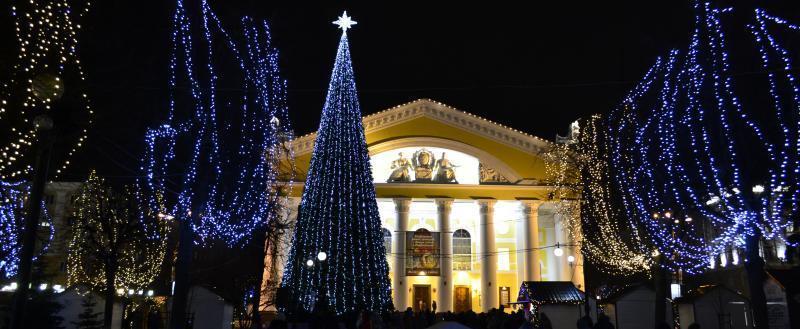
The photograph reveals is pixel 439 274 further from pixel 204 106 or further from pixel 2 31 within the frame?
pixel 2 31

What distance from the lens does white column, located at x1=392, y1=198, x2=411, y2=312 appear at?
125 ft

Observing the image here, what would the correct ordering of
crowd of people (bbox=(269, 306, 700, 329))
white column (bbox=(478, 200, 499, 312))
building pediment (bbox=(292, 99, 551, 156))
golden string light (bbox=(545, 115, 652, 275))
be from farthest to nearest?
building pediment (bbox=(292, 99, 551, 156)) < white column (bbox=(478, 200, 499, 312)) < golden string light (bbox=(545, 115, 652, 275)) < crowd of people (bbox=(269, 306, 700, 329))

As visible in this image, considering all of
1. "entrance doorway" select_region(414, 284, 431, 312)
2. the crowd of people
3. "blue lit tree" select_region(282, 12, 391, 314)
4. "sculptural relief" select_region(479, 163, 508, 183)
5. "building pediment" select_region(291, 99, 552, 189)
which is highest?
"building pediment" select_region(291, 99, 552, 189)

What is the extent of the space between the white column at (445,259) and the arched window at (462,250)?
3.95 metres

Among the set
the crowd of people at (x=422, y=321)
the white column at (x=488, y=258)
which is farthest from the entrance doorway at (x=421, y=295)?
the crowd of people at (x=422, y=321)

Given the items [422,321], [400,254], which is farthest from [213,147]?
[400,254]

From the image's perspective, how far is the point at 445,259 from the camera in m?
38.7

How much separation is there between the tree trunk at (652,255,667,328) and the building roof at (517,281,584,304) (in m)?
3.00

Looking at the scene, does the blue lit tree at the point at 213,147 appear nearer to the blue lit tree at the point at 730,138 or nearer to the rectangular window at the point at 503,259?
the blue lit tree at the point at 730,138

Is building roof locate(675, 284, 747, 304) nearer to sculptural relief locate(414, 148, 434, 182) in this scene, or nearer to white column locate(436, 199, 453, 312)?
white column locate(436, 199, 453, 312)

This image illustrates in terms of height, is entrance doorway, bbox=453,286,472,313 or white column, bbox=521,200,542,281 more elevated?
white column, bbox=521,200,542,281

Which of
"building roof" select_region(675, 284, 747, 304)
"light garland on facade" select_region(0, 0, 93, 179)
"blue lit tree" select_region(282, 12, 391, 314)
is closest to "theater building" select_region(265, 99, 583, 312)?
"blue lit tree" select_region(282, 12, 391, 314)

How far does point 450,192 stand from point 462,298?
740 cm

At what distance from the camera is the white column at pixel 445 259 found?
38062mm
